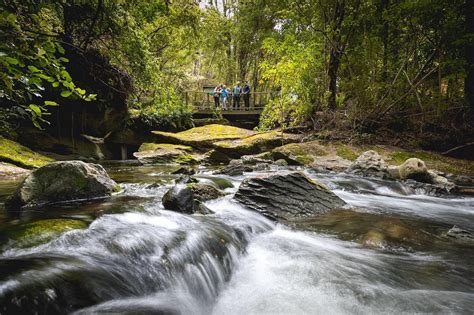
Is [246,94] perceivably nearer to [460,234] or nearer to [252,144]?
[252,144]

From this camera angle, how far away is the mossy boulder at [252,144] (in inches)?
496

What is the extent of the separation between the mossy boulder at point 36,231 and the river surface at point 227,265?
29 millimetres

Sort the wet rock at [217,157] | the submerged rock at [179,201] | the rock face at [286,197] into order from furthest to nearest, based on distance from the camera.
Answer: the wet rock at [217,157] → the rock face at [286,197] → the submerged rock at [179,201]

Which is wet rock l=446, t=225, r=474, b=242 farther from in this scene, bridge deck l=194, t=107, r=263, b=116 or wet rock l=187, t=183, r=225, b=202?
bridge deck l=194, t=107, r=263, b=116

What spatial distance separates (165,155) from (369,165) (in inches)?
292

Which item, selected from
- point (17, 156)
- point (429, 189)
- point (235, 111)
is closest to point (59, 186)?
point (17, 156)

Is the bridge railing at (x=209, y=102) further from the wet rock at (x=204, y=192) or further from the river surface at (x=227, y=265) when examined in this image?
the river surface at (x=227, y=265)

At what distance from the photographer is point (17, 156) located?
8930 mm

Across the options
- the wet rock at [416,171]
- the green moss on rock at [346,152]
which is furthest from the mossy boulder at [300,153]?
the wet rock at [416,171]

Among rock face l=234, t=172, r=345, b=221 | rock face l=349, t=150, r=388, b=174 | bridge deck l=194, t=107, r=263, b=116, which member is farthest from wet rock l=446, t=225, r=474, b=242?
bridge deck l=194, t=107, r=263, b=116

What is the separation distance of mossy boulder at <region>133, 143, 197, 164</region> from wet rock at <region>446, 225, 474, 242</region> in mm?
9327

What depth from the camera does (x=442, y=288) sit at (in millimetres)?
3016

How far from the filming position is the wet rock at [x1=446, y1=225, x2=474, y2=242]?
169 inches

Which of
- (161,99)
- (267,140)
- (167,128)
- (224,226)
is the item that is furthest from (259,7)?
(224,226)
